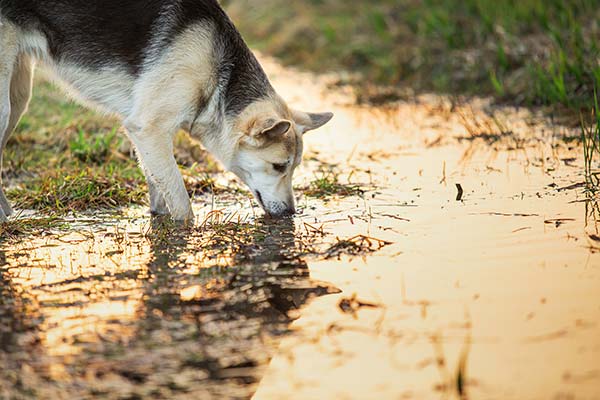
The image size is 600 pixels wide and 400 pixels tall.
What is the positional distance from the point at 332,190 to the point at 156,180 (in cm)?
147

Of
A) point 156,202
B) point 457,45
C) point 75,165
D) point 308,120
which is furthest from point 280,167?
point 457,45

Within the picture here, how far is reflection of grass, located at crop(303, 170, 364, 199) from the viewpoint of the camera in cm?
722

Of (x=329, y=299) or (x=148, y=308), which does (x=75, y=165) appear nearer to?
(x=148, y=308)

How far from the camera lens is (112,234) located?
6172mm

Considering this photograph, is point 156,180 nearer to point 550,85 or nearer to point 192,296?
point 192,296

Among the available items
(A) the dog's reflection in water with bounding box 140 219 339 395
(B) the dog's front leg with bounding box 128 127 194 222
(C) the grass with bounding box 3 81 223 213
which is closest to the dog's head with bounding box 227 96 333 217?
(B) the dog's front leg with bounding box 128 127 194 222

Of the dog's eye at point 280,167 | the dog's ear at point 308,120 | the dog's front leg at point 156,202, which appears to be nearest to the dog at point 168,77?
the dog's eye at point 280,167

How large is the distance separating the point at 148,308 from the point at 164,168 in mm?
1985

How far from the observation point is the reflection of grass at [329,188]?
7223 mm

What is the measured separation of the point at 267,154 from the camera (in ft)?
21.1

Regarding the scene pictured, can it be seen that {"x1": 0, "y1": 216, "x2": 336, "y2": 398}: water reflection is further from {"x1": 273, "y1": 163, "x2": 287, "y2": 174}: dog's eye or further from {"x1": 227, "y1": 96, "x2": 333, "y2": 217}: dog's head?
{"x1": 273, "y1": 163, "x2": 287, "y2": 174}: dog's eye

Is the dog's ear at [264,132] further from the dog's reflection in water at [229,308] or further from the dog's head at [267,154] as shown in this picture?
the dog's reflection in water at [229,308]

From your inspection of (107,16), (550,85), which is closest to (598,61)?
(550,85)

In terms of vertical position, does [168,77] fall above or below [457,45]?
below
